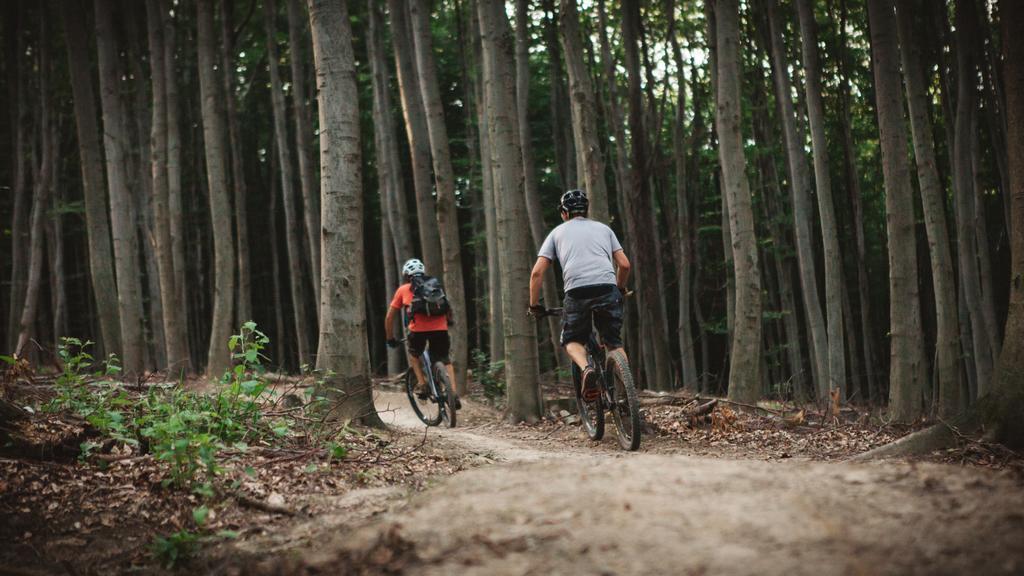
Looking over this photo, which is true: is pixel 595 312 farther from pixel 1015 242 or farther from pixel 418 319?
pixel 418 319

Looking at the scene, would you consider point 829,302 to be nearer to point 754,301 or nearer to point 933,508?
point 754,301

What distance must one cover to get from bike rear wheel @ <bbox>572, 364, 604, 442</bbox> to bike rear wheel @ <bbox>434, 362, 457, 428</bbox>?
93.2 inches

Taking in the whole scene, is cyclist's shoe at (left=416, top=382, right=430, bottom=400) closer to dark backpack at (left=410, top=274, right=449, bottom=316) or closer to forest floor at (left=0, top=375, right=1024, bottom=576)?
dark backpack at (left=410, top=274, right=449, bottom=316)

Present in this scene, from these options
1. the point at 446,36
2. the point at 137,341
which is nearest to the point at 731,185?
the point at 137,341

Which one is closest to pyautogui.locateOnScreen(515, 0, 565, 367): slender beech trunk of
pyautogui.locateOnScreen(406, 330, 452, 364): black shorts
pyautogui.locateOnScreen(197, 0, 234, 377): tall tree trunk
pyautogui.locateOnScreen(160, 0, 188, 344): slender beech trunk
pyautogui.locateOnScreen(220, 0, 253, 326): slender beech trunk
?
pyautogui.locateOnScreen(406, 330, 452, 364): black shorts

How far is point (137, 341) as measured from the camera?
14.3 m

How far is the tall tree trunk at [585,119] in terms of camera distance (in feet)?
35.7

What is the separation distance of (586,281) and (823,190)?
7620 millimetres

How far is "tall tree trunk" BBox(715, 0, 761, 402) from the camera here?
30.6 feet

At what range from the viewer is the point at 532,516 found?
11.9ft

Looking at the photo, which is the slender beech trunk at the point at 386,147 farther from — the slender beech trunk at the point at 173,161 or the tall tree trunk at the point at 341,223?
the tall tree trunk at the point at 341,223

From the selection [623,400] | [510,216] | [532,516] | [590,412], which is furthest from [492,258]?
[532,516]

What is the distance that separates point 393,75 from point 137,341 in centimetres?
1579

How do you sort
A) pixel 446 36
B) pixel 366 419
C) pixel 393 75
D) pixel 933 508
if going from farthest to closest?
pixel 393 75, pixel 446 36, pixel 366 419, pixel 933 508
